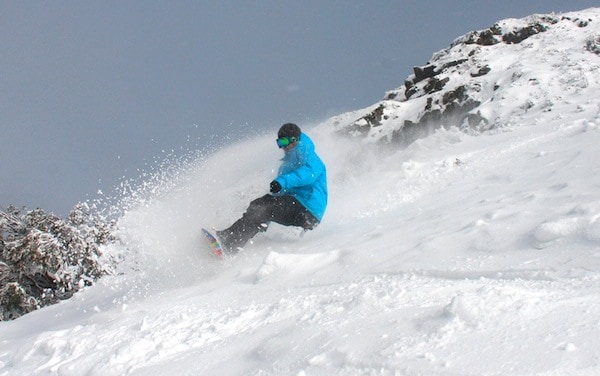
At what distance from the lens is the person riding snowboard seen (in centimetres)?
544

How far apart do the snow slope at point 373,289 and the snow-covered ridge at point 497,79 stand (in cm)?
620

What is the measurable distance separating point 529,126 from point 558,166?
4.80 meters

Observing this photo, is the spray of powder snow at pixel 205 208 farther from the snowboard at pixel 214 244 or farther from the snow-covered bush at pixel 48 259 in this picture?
the snow-covered bush at pixel 48 259

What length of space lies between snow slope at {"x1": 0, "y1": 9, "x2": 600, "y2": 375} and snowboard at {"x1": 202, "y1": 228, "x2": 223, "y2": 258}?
112 millimetres

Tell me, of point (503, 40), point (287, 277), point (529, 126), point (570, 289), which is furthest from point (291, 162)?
point (503, 40)

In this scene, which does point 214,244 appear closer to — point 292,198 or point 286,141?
point 292,198

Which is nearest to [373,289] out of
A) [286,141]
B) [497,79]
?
[286,141]

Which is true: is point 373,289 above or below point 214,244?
below

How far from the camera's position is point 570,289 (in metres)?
2.46

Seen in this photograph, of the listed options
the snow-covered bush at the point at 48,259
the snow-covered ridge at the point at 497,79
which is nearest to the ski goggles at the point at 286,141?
the snow-covered ridge at the point at 497,79

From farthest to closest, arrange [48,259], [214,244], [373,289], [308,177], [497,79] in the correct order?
[497,79]
[48,259]
[308,177]
[214,244]
[373,289]

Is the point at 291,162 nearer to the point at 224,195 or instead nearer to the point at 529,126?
the point at 224,195

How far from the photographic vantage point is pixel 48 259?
15.1 metres

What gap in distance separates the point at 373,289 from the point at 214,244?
8.28ft
